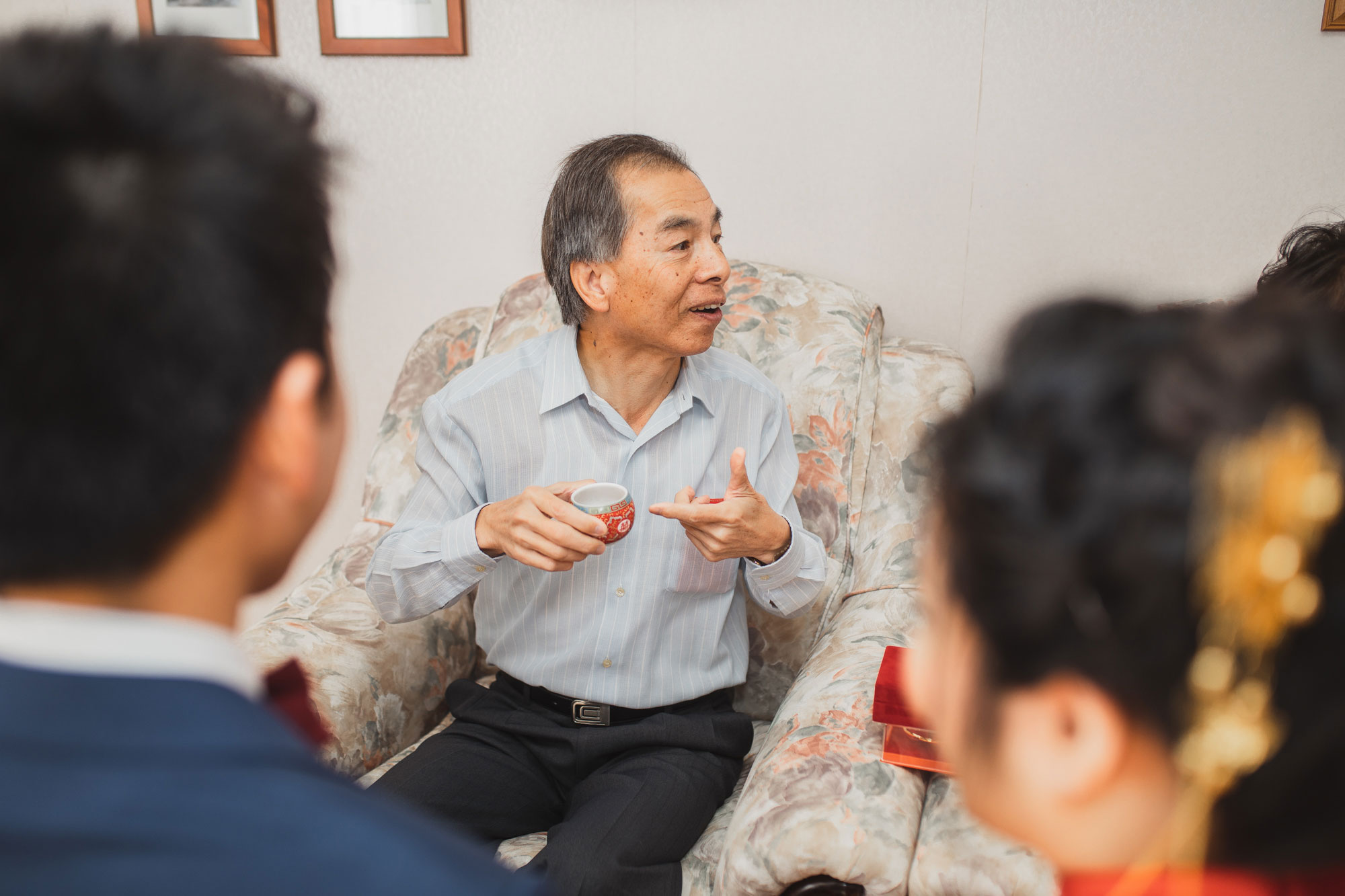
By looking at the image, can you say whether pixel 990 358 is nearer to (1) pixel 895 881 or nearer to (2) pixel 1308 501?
(2) pixel 1308 501

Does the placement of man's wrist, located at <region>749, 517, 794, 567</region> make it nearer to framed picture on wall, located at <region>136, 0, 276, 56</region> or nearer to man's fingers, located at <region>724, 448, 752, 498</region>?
man's fingers, located at <region>724, 448, 752, 498</region>

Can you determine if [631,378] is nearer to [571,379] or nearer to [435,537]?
[571,379]

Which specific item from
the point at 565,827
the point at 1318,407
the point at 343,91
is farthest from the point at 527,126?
the point at 1318,407

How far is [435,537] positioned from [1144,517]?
3.94 feet

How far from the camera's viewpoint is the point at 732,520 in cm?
137

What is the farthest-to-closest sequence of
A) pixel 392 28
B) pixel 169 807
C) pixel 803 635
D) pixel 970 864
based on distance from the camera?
1. pixel 392 28
2. pixel 803 635
3. pixel 970 864
4. pixel 169 807

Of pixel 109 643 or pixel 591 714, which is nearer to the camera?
pixel 109 643

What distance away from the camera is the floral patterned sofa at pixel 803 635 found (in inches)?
46.8

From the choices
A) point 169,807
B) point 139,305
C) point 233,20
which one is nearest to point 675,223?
point 139,305

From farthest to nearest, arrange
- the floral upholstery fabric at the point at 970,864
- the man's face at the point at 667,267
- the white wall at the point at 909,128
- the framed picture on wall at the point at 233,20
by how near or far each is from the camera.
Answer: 1. the framed picture on wall at the point at 233,20
2. the white wall at the point at 909,128
3. the man's face at the point at 667,267
4. the floral upholstery fabric at the point at 970,864

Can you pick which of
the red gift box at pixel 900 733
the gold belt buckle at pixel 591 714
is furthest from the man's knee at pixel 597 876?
the red gift box at pixel 900 733

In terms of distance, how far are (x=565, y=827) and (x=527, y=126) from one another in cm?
160

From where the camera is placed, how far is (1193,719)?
521mm

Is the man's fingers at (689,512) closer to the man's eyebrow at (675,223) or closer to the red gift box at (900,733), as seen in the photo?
the red gift box at (900,733)
